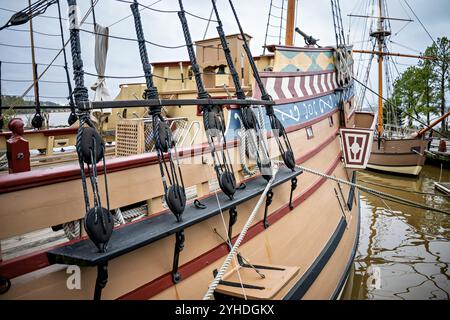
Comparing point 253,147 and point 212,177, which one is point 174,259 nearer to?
point 212,177

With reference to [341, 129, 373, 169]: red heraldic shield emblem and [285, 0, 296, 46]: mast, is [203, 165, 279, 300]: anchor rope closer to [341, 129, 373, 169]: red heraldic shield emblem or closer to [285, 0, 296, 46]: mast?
[341, 129, 373, 169]: red heraldic shield emblem

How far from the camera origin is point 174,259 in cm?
179

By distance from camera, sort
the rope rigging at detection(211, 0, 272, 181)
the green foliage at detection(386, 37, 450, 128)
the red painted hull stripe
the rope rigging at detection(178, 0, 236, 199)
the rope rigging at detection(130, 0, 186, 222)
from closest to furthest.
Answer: the red painted hull stripe < the rope rigging at detection(130, 0, 186, 222) < the rope rigging at detection(178, 0, 236, 199) < the rope rigging at detection(211, 0, 272, 181) < the green foliage at detection(386, 37, 450, 128)

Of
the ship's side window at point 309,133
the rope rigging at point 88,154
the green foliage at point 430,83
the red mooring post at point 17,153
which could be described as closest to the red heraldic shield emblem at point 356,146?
the ship's side window at point 309,133

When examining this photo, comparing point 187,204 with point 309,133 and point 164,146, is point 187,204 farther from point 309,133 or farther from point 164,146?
point 309,133

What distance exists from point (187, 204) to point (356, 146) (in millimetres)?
3502

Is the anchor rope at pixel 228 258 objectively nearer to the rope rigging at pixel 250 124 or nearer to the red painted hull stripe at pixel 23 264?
the rope rigging at pixel 250 124

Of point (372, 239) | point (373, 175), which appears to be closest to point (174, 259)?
point (372, 239)

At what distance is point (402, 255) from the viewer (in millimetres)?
7203

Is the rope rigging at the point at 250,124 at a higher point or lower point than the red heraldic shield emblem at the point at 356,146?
higher

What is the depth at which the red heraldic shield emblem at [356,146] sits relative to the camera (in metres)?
4.61

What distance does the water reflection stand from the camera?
5.81 m

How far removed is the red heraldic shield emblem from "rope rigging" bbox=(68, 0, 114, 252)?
4039mm

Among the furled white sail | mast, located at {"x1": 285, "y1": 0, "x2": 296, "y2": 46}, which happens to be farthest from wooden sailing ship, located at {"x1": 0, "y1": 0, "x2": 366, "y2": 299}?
mast, located at {"x1": 285, "y1": 0, "x2": 296, "y2": 46}
